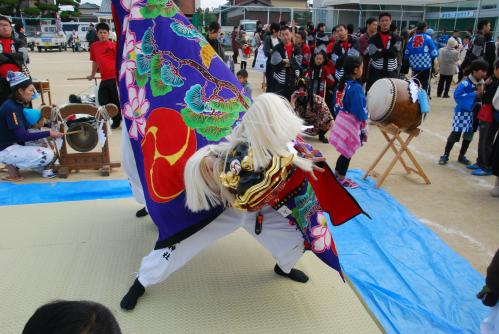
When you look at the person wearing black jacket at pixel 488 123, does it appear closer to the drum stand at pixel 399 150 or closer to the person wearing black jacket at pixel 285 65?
the drum stand at pixel 399 150

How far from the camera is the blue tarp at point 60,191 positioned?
3.30m

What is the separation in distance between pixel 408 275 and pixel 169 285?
1.40 meters

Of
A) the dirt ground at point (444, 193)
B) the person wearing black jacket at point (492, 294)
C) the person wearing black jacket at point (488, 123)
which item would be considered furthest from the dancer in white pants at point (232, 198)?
the person wearing black jacket at point (488, 123)

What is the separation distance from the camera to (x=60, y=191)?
346cm

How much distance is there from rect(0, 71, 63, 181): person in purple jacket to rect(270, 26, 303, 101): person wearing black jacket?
3.35 metres

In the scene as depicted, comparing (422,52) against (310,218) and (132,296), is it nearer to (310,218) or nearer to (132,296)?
(310,218)

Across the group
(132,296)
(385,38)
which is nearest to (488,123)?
(385,38)

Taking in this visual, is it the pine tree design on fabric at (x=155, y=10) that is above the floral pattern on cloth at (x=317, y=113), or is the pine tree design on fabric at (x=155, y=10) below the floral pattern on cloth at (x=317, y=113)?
above

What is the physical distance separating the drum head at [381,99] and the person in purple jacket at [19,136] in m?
2.73

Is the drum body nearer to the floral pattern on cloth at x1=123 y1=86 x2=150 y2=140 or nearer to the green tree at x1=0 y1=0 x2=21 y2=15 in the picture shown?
the floral pattern on cloth at x1=123 y1=86 x2=150 y2=140

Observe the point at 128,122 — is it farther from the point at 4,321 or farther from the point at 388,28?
the point at 388,28

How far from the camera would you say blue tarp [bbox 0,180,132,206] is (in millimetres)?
3303

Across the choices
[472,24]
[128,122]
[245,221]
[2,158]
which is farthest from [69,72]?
[472,24]

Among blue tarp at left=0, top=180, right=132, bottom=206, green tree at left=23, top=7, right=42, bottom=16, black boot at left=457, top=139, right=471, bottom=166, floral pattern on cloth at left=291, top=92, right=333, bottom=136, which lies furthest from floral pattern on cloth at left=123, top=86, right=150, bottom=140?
green tree at left=23, top=7, right=42, bottom=16
